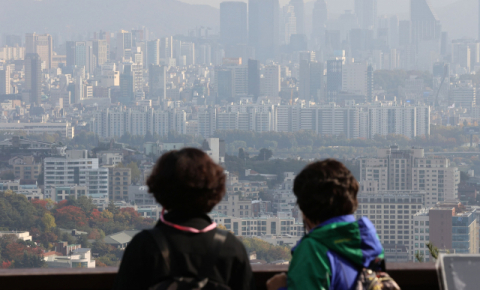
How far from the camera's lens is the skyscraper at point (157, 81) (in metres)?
43.8

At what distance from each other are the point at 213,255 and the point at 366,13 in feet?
180

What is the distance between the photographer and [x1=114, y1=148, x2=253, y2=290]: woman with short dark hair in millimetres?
492

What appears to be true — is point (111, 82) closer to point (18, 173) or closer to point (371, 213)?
point (18, 173)

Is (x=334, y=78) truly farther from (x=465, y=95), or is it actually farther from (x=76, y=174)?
(x=76, y=174)

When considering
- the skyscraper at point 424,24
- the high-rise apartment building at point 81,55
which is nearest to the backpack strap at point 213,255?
the high-rise apartment building at point 81,55

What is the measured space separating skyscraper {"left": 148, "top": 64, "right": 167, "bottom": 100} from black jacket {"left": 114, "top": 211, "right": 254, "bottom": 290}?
43.4 meters

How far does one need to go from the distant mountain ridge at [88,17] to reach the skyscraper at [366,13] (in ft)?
42.8

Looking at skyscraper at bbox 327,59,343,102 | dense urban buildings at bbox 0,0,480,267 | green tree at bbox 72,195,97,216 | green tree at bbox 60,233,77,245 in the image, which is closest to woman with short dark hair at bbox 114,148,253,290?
dense urban buildings at bbox 0,0,480,267

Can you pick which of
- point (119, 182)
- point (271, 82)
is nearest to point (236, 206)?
point (119, 182)

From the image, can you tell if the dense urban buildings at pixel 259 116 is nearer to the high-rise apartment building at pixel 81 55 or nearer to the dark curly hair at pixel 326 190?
the high-rise apartment building at pixel 81 55

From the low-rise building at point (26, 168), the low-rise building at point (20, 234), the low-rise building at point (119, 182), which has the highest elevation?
the low-rise building at point (26, 168)

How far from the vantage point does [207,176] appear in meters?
0.50

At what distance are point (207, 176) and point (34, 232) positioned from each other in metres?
18.5

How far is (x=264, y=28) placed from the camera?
53219mm
